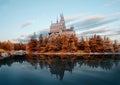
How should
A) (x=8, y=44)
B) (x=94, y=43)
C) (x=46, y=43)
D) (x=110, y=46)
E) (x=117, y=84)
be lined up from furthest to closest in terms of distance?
(x=8, y=44), (x=46, y=43), (x=110, y=46), (x=94, y=43), (x=117, y=84)

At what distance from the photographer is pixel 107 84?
705 inches

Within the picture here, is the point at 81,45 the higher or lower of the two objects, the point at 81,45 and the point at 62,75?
the higher

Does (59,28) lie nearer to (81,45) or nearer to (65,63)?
(81,45)

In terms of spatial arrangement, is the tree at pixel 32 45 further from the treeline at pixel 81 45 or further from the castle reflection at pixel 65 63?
the castle reflection at pixel 65 63

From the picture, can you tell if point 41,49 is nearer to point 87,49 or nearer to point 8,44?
point 87,49

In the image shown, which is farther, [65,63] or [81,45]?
[81,45]

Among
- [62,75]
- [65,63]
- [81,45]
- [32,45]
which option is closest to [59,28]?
[32,45]

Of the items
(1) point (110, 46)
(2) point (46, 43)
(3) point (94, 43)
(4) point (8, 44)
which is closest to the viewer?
(3) point (94, 43)

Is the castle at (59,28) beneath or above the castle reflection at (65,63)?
above

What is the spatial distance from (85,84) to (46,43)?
72.0m

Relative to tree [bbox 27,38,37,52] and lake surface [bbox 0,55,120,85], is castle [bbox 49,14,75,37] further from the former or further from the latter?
lake surface [bbox 0,55,120,85]

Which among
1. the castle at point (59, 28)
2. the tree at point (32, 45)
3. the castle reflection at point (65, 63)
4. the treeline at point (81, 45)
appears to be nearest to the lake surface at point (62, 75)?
the castle reflection at point (65, 63)

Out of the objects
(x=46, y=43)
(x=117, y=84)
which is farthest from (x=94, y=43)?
(x=117, y=84)

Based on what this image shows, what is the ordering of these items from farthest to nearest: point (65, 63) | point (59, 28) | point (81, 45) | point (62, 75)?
point (59, 28), point (81, 45), point (65, 63), point (62, 75)
